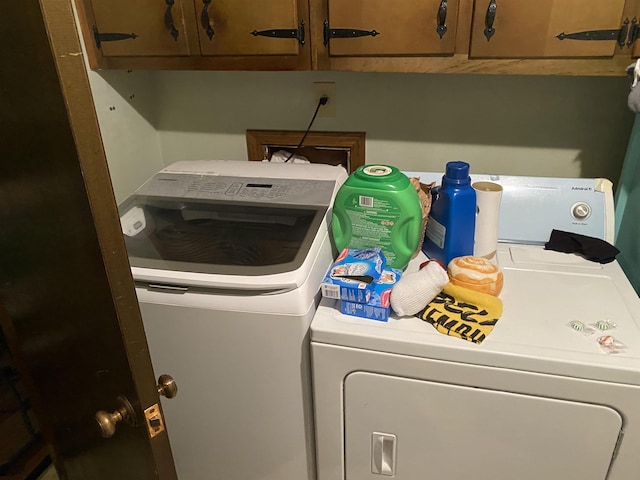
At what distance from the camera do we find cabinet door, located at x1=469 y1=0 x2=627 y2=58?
3.80ft

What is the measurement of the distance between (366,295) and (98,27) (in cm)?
114

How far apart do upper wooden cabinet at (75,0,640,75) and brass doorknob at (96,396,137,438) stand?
0.99 metres

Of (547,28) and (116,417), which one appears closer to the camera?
(116,417)

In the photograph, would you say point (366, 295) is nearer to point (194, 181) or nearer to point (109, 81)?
point (194, 181)

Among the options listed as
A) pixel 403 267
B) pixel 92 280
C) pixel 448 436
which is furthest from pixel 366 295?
pixel 92 280

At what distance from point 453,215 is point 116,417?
0.86 m

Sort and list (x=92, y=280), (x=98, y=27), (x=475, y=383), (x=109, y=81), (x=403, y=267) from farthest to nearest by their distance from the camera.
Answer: (x=109, y=81) → (x=98, y=27) → (x=403, y=267) → (x=475, y=383) → (x=92, y=280)

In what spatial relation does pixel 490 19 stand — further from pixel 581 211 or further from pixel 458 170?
pixel 581 211

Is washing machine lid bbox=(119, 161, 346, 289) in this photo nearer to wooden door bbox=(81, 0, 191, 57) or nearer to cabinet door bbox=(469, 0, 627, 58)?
wooden door bbox=(81, 0, 191, 57)

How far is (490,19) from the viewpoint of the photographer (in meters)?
1.22

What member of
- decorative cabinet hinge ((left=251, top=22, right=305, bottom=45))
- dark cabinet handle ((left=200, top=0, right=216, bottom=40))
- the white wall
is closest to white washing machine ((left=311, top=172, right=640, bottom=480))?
the white wall

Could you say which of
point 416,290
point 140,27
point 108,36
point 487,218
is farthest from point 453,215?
point 108,36

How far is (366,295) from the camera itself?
1105 millimetres

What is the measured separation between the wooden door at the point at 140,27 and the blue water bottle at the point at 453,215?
31.9 inches
